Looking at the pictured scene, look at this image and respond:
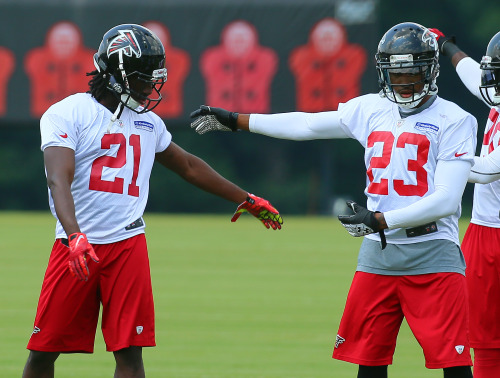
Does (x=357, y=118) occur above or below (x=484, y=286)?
above

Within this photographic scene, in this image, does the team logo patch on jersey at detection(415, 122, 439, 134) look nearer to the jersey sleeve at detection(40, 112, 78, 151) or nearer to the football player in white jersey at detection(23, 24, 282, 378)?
the football player in white jersey at detection(23, 24, 282, 378)

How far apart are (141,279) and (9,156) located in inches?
1125

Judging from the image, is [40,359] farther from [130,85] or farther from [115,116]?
[130,85]

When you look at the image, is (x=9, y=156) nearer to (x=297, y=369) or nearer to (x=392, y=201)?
(x=297, y=369)

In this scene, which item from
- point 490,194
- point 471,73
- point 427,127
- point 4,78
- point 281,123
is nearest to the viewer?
point 427,127

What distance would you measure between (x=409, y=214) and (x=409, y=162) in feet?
0.90

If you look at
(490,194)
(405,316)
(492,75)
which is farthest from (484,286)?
(492,75)

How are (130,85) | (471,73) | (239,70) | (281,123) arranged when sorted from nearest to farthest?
1. (130,85)
2. (281,123)
3. (471,73)
4. (239,70)

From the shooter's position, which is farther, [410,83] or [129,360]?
[129,360]

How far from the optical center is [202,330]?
9328 millimetres

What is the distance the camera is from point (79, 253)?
490 cm

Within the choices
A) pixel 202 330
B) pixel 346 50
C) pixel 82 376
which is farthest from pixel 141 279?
pixel 346 50

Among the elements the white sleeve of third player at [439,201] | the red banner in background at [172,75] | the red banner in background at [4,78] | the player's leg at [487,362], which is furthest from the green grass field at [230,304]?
the red banner in background at [4,78]

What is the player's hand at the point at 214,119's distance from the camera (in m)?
5.67
